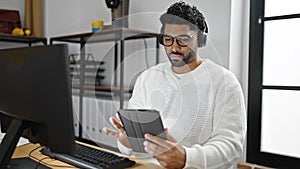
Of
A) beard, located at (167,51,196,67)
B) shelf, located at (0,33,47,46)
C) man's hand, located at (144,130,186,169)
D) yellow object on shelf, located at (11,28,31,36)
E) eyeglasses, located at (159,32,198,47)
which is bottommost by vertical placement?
man's hand, located at (144,130,186,169)

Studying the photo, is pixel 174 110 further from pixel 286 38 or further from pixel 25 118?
pixel 286 38

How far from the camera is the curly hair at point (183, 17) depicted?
3.85 ft

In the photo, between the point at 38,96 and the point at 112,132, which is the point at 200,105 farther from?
the point at 38,96

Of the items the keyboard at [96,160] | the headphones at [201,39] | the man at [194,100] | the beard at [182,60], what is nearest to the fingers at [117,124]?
the man at [194,100]

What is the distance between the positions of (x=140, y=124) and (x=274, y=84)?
3.94ft

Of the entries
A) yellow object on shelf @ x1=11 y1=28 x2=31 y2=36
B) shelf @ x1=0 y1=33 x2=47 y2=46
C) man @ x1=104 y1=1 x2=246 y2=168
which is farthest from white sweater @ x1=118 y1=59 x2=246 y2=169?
yellow object on shelf @ x1=11 y1=28 x2=31 y2=36

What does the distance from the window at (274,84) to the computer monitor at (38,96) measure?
58.2 inches

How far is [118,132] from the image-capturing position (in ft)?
4.06

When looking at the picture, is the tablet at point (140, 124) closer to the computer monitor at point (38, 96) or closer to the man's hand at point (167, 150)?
the man's hand at point (167, 150)

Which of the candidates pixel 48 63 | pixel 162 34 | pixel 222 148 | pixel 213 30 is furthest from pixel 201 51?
pixel 213 30

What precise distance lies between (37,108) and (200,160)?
608 millimetres

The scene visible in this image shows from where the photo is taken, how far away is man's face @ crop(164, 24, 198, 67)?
3.78 ft

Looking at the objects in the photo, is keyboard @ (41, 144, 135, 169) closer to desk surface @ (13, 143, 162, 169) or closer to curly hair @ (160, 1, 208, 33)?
desk surface @ (13, 143, 162, 169)

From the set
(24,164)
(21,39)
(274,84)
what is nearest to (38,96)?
(24,164)
